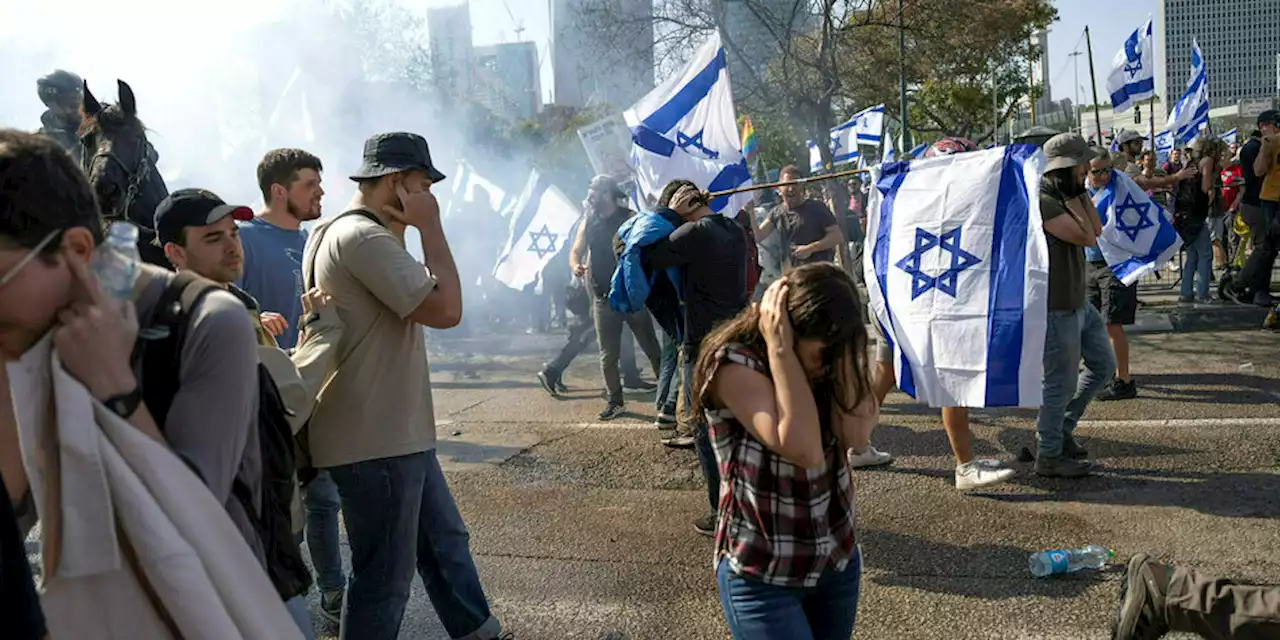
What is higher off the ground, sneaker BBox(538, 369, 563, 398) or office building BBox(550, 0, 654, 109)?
office building BBox(550, 0, 654, 109)

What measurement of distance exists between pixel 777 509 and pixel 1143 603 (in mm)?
1428

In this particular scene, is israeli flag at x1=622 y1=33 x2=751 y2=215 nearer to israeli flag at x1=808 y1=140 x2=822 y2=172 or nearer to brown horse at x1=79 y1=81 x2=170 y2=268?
brown horse at x1=79 y1=81 x2=170 y2=268

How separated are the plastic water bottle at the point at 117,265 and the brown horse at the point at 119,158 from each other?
2.84 meters

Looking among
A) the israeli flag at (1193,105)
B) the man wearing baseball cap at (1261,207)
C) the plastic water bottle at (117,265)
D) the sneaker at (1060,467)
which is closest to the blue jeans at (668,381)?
the sneaker at (1060,467)

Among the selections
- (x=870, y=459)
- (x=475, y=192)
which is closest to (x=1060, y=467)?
(x=870, y=459)

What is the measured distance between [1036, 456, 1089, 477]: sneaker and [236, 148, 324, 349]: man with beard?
372 centimetres

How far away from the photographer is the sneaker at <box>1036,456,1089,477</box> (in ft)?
16.8

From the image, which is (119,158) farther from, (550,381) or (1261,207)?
(1261,207)

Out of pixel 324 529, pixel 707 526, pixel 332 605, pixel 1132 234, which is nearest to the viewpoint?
pixel 324 529

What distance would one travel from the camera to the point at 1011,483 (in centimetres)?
519

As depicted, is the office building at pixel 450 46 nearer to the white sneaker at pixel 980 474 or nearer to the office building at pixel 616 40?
the office building at pixel 616 40

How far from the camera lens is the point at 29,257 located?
4.73ft

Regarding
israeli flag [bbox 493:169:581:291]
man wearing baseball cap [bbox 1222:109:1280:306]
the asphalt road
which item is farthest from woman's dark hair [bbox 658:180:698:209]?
man wearing baseball cap [bbox 1222:109:1280:306]

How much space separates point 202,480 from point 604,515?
3.56 m
